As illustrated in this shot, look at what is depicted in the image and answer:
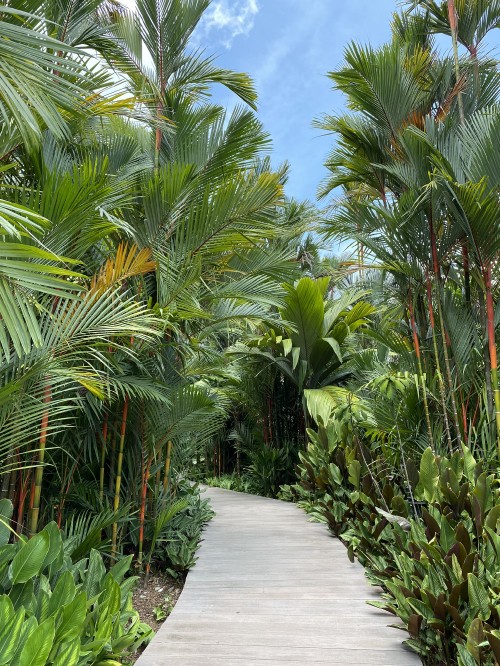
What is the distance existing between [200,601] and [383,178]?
364cm

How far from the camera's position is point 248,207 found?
3188 millimetres

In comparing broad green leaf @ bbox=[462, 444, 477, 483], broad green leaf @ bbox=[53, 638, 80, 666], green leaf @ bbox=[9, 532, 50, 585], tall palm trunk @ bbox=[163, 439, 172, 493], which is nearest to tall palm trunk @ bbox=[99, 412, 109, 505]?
tall palm trunk @ bbox=[163, 439, 172, 493]

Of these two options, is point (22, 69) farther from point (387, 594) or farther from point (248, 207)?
point (387, 594)

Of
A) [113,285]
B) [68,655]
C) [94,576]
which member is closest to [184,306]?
[113,285]

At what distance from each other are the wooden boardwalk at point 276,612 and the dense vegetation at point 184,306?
165mm

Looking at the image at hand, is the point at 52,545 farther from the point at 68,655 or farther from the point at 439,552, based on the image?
the point at 439,552

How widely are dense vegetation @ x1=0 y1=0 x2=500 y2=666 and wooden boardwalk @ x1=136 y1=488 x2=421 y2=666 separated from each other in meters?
0.17

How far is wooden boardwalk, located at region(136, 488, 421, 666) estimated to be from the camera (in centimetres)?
220

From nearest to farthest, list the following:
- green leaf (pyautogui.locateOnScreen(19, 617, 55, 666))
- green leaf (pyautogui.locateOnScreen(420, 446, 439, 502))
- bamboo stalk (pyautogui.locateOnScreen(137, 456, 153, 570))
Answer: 1. green leaf (pyautogui.locateOnScreen(19, 617, 55, 666))
2. green leaf (pyautogui.locateOnScreen(420, 446, 439, 502))
3. bamboo stalk (pyautogui.locateOnScreen(137, 456, 153, 570))

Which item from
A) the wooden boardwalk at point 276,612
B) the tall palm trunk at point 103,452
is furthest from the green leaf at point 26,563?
the tall palm trunk at point 103,452

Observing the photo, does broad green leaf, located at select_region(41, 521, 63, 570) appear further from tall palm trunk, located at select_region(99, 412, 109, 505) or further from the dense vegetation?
tall palm trunk, located at select_region(99, 412, 109, 505)

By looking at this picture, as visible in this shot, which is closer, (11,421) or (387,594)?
(11,421)

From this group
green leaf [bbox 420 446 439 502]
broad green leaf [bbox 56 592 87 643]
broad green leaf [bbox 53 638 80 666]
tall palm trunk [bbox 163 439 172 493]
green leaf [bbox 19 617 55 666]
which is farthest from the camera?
tall palm trunk [bbox 163 439 172 493]

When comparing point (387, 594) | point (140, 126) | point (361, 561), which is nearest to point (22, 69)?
point (140, 126)
